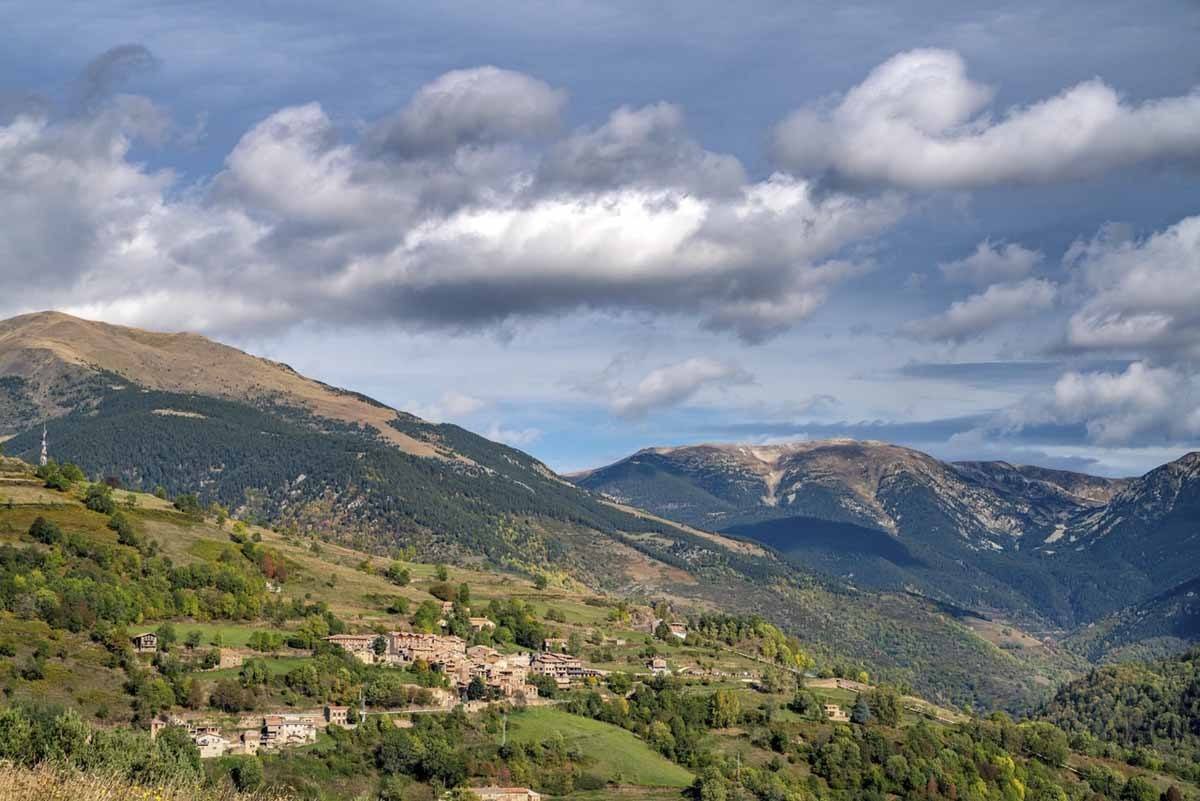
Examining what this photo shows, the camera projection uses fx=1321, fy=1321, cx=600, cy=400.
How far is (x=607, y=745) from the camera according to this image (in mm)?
174750

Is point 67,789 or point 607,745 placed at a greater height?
point 67,789

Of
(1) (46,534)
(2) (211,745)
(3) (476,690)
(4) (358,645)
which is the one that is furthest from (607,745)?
(1) (46,534)

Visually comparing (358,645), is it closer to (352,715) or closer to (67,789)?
(352,715)

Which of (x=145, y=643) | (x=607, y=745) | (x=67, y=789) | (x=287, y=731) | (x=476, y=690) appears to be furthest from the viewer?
(x=476, y=690)

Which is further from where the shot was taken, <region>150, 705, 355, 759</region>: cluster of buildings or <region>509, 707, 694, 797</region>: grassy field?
<region>509, 707, 694, 797</region>: grassy field

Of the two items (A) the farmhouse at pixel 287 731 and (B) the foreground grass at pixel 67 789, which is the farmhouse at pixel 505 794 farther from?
(B) the foreground grass at pixel 67 789

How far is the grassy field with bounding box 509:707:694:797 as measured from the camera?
550 feet

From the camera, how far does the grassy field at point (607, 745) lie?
16775cm

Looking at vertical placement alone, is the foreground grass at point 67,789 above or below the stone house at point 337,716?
above

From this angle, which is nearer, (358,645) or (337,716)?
(337,716)

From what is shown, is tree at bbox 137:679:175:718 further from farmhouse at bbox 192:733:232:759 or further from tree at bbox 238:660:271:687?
tree at bbox 238:660:271:687

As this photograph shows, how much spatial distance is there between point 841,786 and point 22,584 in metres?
114

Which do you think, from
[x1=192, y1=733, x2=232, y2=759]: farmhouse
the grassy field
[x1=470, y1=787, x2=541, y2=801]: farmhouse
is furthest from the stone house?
[x1=470, y1=787, x2=541, y2=801]: farmhouse

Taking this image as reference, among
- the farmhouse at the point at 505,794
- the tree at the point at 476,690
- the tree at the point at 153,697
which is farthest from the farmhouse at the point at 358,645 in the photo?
the farmhouse at the point at 505,794
